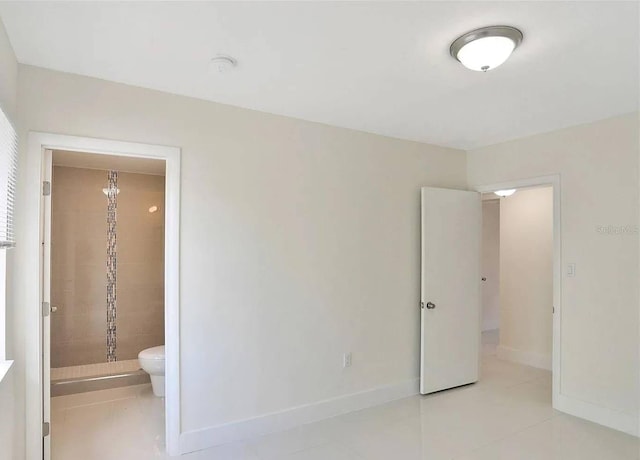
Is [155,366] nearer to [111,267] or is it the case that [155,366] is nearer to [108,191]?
[111,267]

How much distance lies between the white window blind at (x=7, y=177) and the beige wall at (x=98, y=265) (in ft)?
8.15

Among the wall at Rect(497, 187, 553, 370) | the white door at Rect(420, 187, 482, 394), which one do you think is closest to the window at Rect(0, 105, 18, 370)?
the white door at Rect(420, 187, 482, 394)

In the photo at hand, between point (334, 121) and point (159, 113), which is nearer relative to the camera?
point (159, 113)

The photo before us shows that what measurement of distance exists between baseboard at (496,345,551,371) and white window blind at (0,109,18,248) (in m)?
5.15

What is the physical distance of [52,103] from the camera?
237cm

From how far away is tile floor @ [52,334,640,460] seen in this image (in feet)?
8.91

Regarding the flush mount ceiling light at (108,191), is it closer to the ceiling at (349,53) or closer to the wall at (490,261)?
the ceiling at (349,53)

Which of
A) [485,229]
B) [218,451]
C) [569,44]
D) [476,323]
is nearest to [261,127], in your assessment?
[569,44]

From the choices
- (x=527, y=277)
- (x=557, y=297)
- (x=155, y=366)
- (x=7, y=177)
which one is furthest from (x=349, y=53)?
(x=527, y=277)

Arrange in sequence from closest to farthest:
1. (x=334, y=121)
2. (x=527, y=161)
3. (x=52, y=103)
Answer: (x=52, y=103), (x=334, y=121), (x=527, y=161)

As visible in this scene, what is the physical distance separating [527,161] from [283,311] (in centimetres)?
269

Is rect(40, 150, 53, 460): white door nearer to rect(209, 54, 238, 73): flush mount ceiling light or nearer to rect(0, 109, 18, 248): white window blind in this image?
rect(0, 109, 18, 248): white window blind

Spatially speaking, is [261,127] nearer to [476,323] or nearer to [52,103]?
[52,103]

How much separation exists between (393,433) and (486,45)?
271 centimetres
